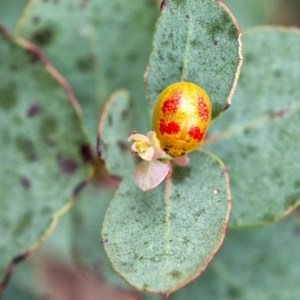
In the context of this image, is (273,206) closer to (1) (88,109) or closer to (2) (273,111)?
(2) (273,111)

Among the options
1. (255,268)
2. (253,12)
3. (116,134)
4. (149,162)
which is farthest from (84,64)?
(253,12)

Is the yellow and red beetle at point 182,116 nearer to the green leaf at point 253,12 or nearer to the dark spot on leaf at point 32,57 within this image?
the dark spot on leaf at point 32,57

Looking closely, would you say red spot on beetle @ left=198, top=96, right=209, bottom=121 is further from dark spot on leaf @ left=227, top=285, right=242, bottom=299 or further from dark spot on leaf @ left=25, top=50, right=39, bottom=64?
dark spot on leaf @ left=227, top=285, right=242, bottom=299

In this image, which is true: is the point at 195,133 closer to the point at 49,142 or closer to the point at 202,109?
the point at 202,109

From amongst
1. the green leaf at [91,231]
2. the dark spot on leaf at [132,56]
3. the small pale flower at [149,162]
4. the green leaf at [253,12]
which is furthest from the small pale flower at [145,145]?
the green leaf at [253,12]

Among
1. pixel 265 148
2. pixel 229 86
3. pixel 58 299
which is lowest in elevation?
pixel 58 299

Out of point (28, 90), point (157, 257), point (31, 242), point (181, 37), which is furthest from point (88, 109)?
point (157, 257)

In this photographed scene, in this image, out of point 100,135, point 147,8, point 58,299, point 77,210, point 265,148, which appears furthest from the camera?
point 58,299
